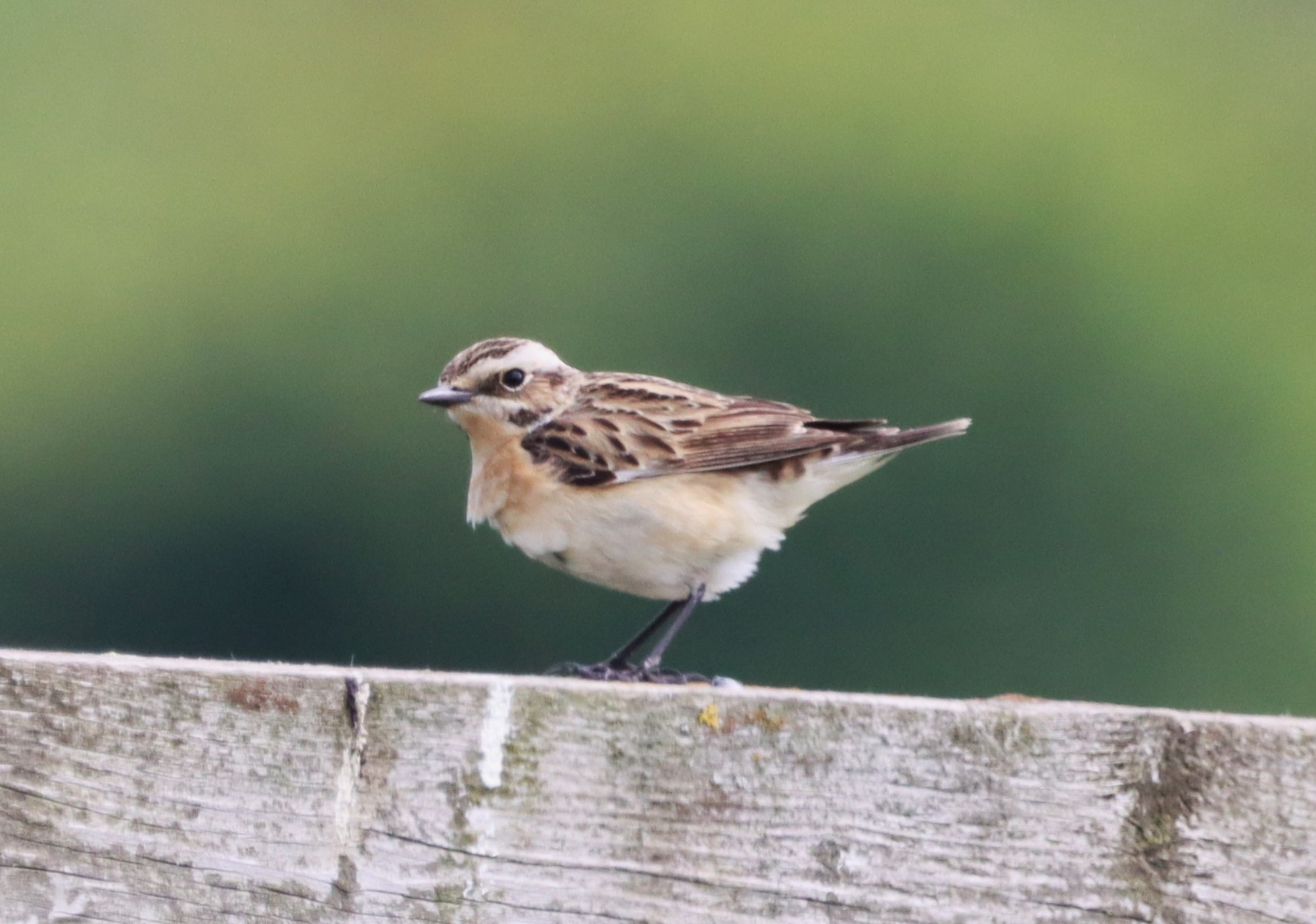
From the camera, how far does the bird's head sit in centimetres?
715

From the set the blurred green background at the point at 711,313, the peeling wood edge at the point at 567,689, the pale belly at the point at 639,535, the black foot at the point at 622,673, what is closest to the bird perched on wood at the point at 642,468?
the pale belly at the point at 639,535

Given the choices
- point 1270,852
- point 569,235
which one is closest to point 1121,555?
point 569,235

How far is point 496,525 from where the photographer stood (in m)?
6.86

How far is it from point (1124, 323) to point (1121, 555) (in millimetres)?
3868

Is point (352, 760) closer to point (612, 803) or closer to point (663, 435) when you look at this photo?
point (612, 803)

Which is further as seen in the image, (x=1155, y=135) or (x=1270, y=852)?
(x=1155, y=135)

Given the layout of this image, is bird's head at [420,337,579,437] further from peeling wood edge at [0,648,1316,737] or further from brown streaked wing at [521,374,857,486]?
peeling wood edge at [0,648,1316,737]

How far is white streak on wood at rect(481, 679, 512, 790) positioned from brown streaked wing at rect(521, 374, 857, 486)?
3232 millimetres

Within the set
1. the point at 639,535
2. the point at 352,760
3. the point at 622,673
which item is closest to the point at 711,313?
the point at 639,535

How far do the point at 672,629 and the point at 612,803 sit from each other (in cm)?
319

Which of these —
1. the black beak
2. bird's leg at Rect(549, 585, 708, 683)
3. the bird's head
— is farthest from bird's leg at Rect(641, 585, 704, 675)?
the black beak

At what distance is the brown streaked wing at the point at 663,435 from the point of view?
6.91 metres

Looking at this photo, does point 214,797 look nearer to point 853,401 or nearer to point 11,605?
point 853,401

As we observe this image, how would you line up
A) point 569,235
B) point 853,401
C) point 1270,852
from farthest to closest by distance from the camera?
point 569,235 → point 853,401 → point 1270,852
